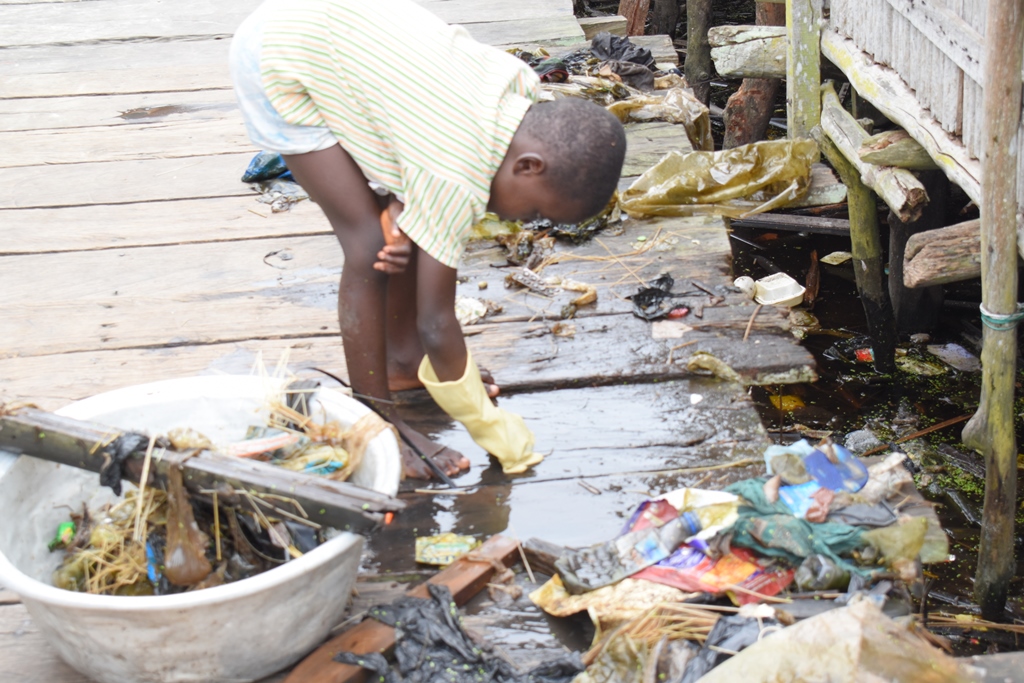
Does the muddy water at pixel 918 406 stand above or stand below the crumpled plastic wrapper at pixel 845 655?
below

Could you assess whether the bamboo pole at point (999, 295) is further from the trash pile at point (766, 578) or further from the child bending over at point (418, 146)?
the child bending over at point (418, 146)

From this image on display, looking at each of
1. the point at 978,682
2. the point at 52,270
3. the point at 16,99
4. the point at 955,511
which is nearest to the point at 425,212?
the point at 978,682

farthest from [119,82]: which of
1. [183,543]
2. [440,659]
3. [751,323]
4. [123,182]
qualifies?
[440,659]

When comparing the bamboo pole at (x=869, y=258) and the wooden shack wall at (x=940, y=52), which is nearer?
the wooden shack wall at (x=940, y=52)

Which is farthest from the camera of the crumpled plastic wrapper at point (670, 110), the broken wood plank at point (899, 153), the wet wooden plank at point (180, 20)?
the wet wooden plank at point (180, 20)

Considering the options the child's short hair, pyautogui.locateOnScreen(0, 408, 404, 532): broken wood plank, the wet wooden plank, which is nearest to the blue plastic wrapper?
the wet wooden plank

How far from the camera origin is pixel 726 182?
163 inches

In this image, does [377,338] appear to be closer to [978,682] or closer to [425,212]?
Answer: [425,212]

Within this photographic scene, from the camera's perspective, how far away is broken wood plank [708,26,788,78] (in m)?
5.10

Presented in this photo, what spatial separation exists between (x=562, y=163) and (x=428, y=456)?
0.80 metres

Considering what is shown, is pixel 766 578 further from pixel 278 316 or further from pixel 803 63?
pixel 803 63

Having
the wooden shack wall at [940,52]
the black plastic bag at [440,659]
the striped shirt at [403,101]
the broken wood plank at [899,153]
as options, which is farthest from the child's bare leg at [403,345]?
the broken wood plank at [899,153]

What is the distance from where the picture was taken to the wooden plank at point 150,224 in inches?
143

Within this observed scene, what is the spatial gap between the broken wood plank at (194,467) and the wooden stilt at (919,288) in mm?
3761
